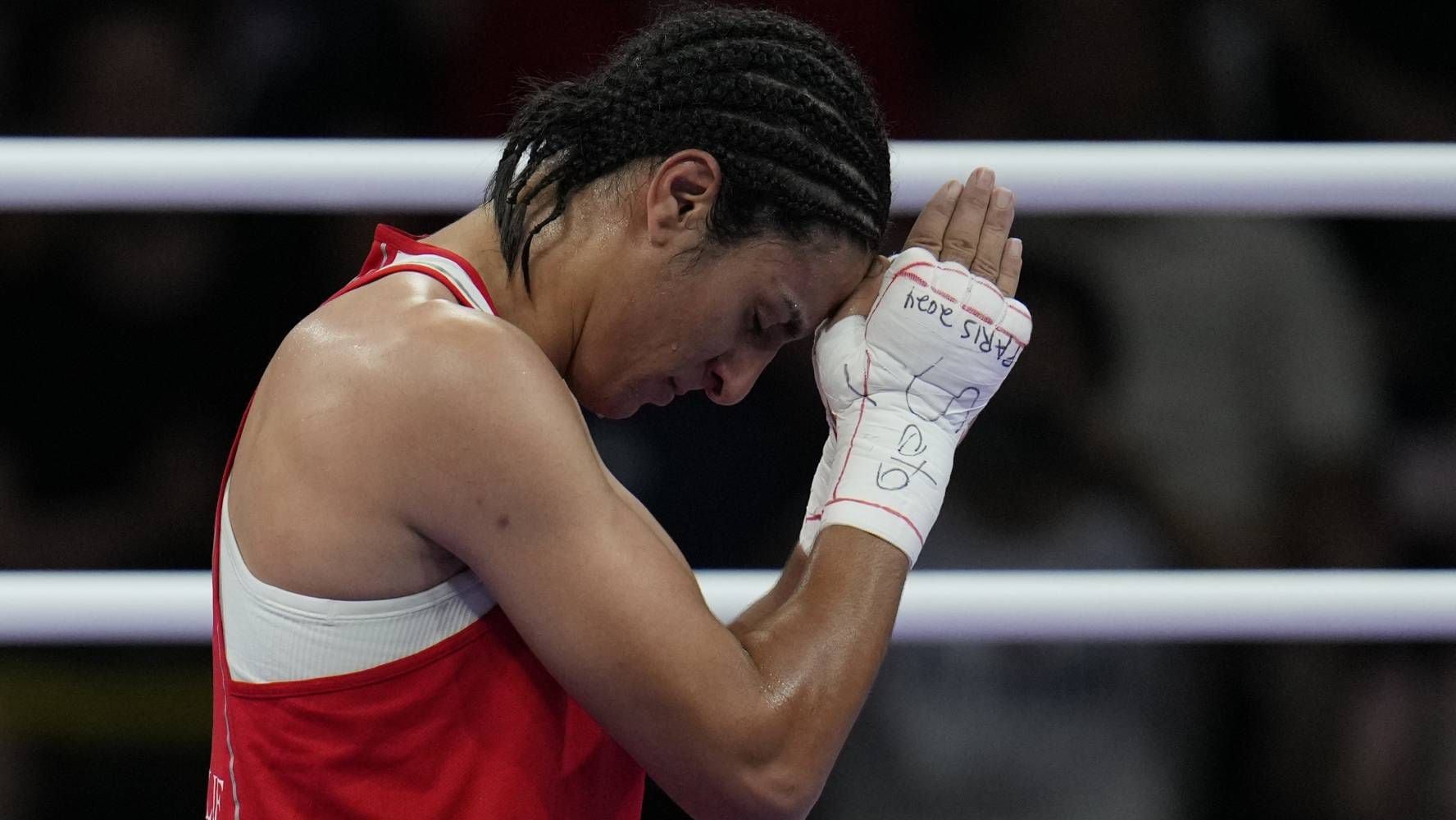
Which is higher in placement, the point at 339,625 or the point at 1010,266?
the point at 1010,266

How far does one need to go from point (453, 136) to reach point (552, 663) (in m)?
1.72

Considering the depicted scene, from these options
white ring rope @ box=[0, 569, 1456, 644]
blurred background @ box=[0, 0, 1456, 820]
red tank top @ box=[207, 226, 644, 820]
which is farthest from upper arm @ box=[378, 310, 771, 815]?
blurred background @ box=[0, 0, 1456, 820]

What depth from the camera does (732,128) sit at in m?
1.25

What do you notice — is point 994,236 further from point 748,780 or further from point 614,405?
point 748,780

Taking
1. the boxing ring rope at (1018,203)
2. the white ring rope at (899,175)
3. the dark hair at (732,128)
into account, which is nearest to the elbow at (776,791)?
the boxing ring rope at (1018,203)

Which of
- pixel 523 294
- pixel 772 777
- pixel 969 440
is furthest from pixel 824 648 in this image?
pixel 969 440

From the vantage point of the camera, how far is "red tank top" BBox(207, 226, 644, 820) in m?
1.20

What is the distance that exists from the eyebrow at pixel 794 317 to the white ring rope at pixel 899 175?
0.23 metres

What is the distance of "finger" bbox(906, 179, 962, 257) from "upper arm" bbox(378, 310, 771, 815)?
0.45 meters

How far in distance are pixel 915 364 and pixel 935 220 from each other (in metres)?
0.17

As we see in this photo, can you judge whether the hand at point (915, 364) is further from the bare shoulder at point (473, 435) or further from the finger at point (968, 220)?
the bare shoulder at point (473, 435)

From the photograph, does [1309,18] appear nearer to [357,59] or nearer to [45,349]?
[357,59]

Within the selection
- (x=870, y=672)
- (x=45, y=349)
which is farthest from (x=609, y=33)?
(x=870, y=672)

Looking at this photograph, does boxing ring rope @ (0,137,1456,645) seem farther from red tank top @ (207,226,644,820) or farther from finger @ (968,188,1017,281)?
red tank top @ (207,226,644,820)
